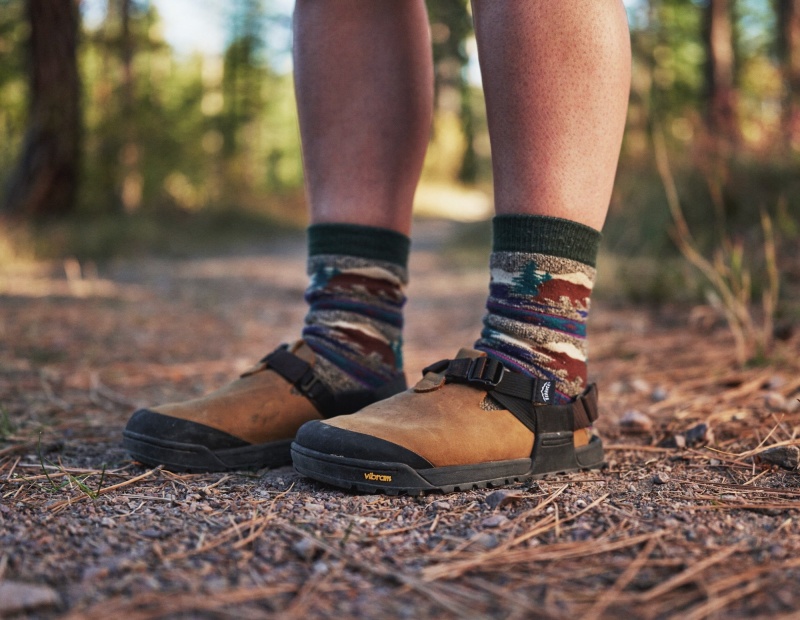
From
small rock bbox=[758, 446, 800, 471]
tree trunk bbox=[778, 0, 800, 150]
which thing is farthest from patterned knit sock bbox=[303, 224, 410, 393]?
tree trunk bbox=[778, 0, 800, 150]

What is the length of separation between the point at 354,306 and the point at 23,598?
2.39 feet

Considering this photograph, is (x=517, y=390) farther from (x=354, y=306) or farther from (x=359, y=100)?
(x=359, y=100)

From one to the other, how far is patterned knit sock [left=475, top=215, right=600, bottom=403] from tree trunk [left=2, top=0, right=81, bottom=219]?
5.64 metres

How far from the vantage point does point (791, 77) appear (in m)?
4.84

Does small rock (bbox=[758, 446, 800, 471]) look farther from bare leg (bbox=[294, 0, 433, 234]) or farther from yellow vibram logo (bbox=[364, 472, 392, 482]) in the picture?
bare leg (bbox=[294, 0, 433, 234])

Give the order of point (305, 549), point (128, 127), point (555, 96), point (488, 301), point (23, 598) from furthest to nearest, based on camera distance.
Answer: point (128, 127) < point (488, 301) < point (555, 96) < point (305, 549) < point (23, 598)

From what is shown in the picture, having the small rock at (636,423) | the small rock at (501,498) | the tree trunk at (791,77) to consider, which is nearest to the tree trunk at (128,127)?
the tree trunk at (791,77)

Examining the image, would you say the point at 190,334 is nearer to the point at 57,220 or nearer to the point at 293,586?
the point at 293,586

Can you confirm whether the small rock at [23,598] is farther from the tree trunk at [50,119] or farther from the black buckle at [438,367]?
the tree trunk at [50,119]

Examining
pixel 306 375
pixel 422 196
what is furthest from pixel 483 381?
pixel 422 196

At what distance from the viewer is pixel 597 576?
0.69m

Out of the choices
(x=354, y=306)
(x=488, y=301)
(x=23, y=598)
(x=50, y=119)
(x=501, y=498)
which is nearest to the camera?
(x=23, y=598)

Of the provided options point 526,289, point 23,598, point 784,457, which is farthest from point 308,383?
point 784,457

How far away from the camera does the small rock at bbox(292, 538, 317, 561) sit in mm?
741
